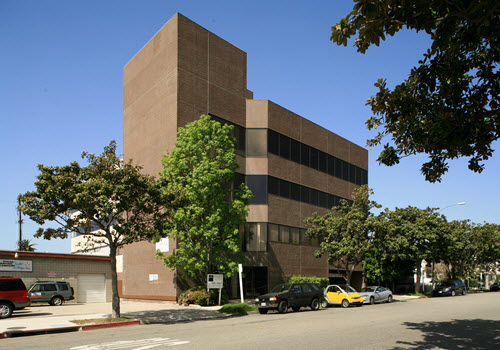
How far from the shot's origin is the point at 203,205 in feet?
90.4

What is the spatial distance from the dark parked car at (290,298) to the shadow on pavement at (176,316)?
7.13ft

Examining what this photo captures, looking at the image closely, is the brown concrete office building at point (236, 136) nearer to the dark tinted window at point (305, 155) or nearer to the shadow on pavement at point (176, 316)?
the dark tinted window at point (305, 155)

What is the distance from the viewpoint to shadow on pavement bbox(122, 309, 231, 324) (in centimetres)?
1936

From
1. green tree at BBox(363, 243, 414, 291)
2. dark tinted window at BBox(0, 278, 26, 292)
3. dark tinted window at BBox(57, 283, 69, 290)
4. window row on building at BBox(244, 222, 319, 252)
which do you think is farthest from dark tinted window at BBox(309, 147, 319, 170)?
dark tinted window at BBox(0, 278, 26, 292)

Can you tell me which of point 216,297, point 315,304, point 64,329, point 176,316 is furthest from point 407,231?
point 64,329

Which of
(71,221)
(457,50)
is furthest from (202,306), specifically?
(457,50)

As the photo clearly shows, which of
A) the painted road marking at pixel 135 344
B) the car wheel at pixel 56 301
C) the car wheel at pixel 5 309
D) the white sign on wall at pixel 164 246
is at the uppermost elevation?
the white sign on wall at pixel 164 246

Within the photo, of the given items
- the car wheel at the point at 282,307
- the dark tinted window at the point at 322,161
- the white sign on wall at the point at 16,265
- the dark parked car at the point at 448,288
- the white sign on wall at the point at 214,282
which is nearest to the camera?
the car wheel at the point at 282,307

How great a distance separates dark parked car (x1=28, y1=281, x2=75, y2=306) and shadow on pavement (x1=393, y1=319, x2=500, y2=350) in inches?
979

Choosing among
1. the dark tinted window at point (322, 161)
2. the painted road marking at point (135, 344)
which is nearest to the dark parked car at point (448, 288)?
the dark tinted window at point (322, 161)

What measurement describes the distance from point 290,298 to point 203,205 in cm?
815

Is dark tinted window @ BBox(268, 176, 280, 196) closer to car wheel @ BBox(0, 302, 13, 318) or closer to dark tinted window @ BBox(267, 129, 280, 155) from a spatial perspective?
dark tinted window @ BBox(267, 129, 280, 155)

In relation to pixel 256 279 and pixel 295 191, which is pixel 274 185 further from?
pixel 256 279

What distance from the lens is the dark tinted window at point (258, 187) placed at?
3403cm
